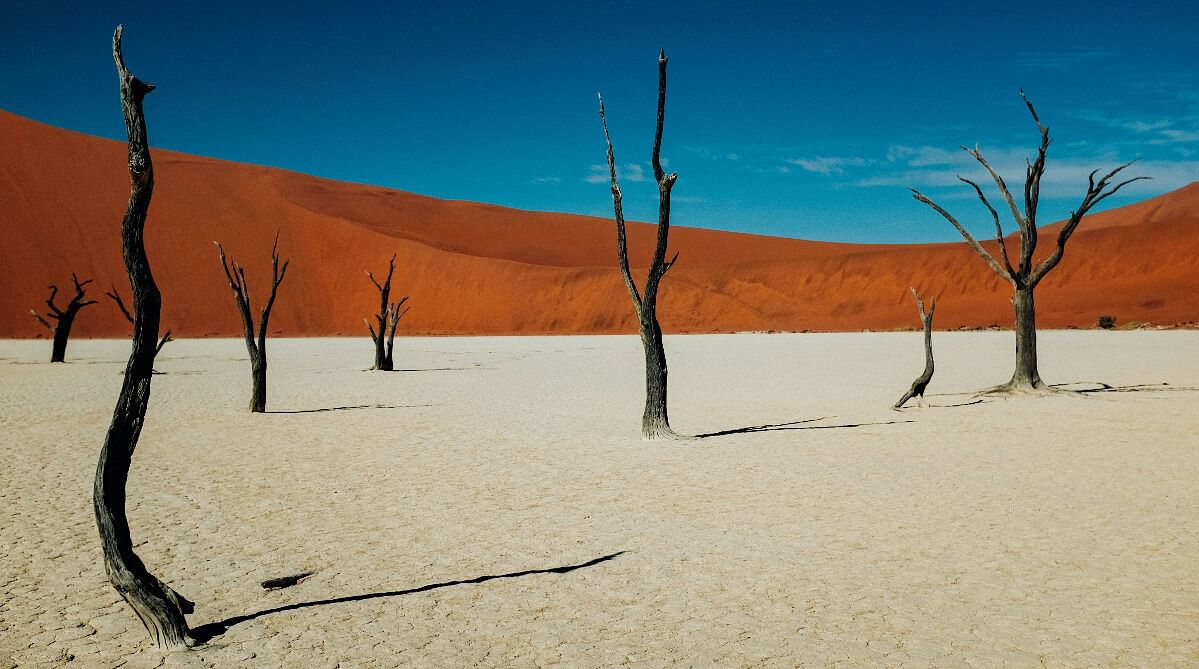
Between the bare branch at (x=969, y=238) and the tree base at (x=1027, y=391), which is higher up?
the bare branch at (x=969, y=238)

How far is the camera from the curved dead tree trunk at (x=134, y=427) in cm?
448

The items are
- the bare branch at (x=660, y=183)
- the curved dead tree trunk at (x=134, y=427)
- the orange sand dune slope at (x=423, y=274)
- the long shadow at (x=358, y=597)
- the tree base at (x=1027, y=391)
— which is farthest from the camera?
the orange sand dune slope at (x=423, y=274)

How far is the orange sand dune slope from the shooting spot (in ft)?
187

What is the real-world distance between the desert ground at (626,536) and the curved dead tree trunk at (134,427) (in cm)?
19

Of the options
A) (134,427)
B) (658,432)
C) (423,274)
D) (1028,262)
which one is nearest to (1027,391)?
(1028,262)

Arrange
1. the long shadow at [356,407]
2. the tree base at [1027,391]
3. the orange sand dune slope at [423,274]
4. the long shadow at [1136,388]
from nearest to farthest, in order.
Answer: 1. the long shadow at [356,407]
2. the tree base at [1027,391]
3. the long shadow at [1136,388]
4. the orange sand dune slope at [423,274]

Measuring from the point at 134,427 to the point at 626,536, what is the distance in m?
3.53

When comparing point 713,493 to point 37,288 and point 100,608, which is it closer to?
point 100,608

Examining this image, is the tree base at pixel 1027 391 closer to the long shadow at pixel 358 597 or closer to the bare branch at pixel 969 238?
the bare branch at pixel 969 238

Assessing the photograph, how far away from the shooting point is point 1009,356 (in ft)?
94.5

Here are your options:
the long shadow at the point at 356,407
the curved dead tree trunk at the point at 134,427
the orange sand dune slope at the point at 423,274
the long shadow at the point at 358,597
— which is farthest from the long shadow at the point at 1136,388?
the orange sand dune slope at the point at 423,274

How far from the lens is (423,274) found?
2857 inches

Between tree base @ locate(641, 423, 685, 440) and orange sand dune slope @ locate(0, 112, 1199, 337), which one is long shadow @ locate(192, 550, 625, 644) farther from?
orange sand dune slope @ locate(0, 112, 1199, 337)

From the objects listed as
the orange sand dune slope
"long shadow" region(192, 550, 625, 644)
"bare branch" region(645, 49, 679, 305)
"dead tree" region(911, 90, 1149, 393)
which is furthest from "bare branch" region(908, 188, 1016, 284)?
the orange sand dune slope
